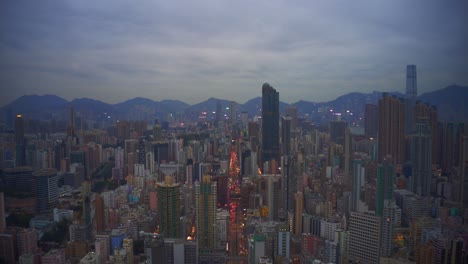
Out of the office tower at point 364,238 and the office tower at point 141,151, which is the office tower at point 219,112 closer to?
the office tower at point 141,151

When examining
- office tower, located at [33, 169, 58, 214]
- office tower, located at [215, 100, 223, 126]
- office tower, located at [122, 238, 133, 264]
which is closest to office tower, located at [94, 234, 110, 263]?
office tower, located at [122, 238, 133, 264]

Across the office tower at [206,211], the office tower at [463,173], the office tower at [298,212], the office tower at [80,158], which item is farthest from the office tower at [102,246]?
the office tower at [463,173]

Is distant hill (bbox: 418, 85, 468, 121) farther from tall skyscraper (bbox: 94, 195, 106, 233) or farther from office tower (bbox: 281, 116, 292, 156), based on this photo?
tall skyscraper (bbox: 94, 195, 106, 233)

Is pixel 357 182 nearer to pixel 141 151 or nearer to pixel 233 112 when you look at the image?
pixel 233 112

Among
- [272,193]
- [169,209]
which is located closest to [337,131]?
[272,193]

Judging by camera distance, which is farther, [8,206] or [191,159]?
[191,159]

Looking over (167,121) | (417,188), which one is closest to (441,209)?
(417,188)

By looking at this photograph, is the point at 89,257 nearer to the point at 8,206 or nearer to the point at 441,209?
the point at 8,206
